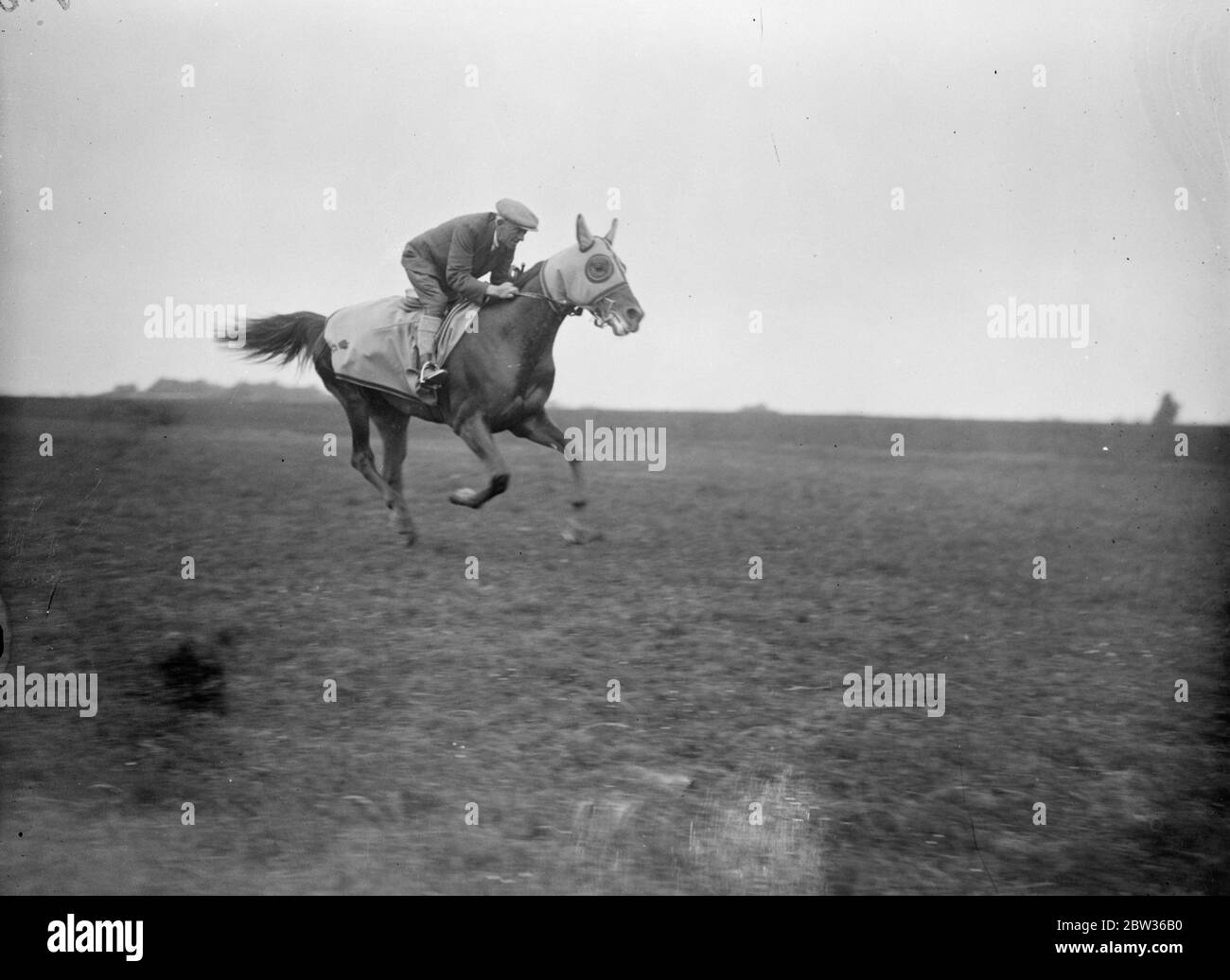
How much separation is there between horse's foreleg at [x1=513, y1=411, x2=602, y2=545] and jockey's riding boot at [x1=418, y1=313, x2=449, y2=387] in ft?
1.61

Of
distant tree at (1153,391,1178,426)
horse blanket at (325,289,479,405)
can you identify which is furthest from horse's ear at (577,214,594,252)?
distant tree at (1153,391,1178,426)

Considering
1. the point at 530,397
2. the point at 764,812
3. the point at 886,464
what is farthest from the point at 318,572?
the point at 886,464

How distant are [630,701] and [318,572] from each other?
1637 mm

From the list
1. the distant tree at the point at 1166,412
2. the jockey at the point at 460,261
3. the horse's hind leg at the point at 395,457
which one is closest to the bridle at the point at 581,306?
the jockey at the point at 460,261

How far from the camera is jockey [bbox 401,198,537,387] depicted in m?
5.20

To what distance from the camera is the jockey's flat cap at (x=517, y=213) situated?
5199 mm

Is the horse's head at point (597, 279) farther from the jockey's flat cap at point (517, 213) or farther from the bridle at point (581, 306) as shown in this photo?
the jockey's flat cap at point (517, 213)

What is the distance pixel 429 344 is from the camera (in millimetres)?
5254

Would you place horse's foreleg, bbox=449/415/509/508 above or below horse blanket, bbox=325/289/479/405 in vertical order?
below

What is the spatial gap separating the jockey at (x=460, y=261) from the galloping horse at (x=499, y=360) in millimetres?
103

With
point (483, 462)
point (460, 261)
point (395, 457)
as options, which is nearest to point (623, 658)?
point (483, 462)

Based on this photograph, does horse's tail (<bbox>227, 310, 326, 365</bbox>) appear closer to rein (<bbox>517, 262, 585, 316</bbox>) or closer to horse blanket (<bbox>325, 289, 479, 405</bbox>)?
horse blanket (<bbox>325, 289, 479, 405</bbox>)

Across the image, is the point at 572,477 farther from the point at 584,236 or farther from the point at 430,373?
the point at 584,236
